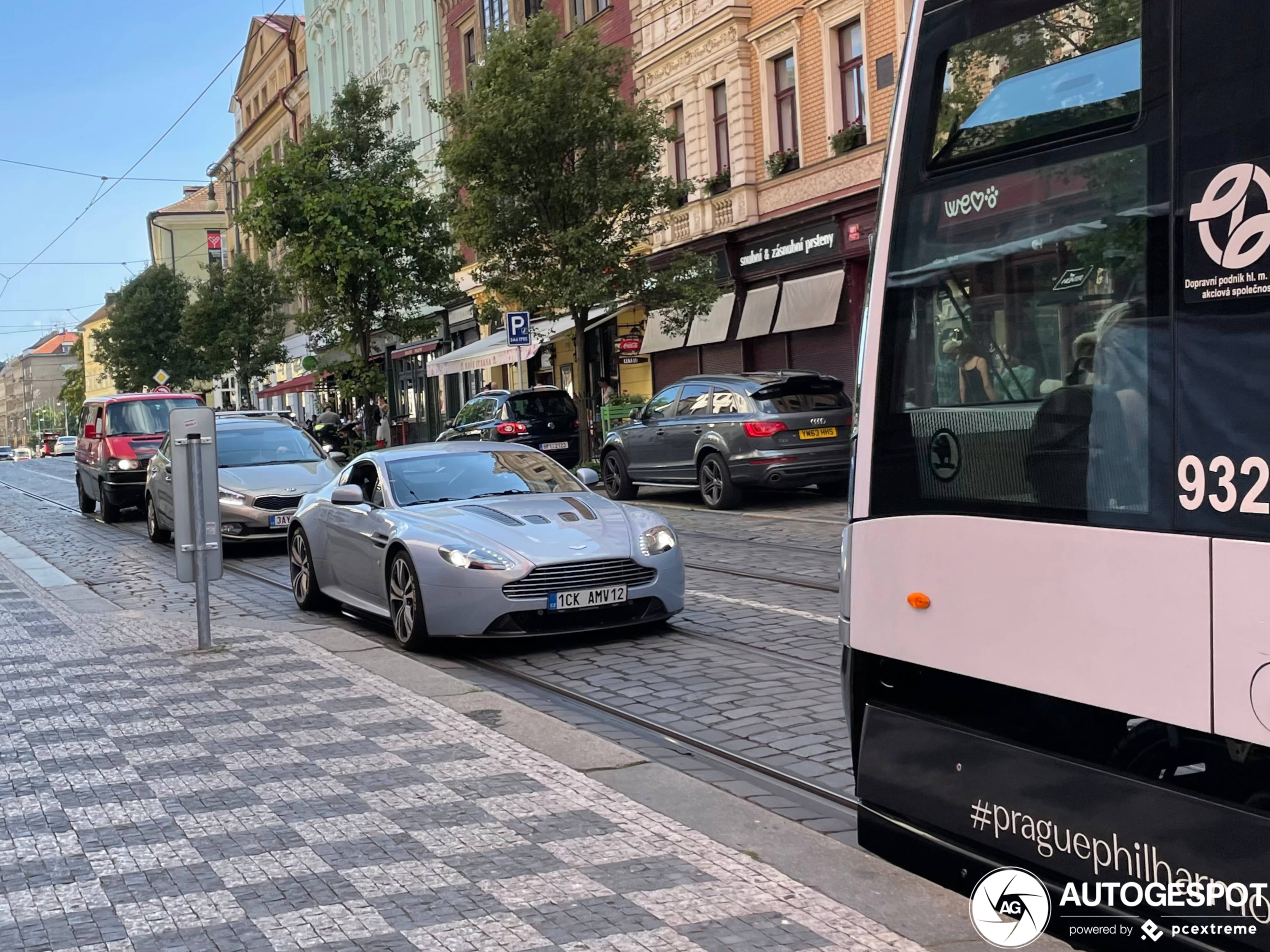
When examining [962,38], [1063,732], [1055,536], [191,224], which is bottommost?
[1063,732]

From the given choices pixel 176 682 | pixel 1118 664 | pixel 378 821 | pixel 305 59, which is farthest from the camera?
pixel 305 59

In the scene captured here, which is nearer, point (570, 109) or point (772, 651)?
point (772, 651)

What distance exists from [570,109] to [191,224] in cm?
8816

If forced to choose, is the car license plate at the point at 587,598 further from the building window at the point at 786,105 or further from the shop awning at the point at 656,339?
the shop awning at the point at 656,339

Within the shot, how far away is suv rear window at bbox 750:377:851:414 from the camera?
1856cm

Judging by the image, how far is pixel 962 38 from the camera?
4066mm

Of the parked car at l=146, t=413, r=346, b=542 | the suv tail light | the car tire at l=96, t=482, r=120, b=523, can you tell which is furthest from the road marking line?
the car tire at l=96, t=482, r=120, b=523

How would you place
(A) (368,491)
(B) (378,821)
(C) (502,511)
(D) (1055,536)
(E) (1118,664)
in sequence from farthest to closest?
(A) (368,491)
(C) (502,511)
(B) (378,821)
(D) (1055,536)
(E) (1118,664)

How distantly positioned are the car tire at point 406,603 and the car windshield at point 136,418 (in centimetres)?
1418

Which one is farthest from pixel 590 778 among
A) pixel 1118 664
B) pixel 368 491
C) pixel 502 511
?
pixel 368 491

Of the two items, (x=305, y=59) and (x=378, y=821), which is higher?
(x=305, y=59)

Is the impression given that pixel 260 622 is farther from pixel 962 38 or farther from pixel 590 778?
pixel 962 38

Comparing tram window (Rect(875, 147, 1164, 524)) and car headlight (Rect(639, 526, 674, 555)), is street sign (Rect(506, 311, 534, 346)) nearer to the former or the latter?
car headlight (Rect(639, 526, 674, 555))

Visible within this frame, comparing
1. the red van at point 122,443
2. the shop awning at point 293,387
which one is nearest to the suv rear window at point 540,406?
the red van at point 122,443
